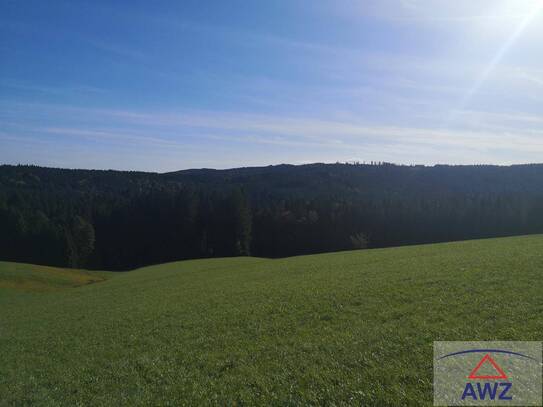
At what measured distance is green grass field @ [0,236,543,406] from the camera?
8.62 meters

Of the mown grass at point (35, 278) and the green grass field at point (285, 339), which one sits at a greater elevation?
the green grass field at point (285, 339)

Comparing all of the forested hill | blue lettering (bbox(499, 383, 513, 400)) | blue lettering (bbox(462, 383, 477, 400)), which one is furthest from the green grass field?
the forested hill

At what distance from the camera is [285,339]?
39.2ft

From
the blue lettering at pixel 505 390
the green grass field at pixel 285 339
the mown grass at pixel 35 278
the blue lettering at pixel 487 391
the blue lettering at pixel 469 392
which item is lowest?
the mown grass at pixel 35 278

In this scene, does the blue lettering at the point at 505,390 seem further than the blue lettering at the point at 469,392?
No

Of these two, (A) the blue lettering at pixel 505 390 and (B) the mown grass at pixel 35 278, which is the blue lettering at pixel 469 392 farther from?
(B) the mown grass at pixel 35 278

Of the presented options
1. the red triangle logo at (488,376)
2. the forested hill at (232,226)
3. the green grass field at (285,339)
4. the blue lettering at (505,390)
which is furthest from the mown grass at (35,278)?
the blue lettering at (505,390)

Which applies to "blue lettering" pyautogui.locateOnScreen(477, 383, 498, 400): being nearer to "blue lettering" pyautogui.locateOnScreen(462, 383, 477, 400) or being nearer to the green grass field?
"blue lettering" pyautogui.locateOnScreen(462, 383, 477, 400)

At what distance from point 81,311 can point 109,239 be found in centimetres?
8658

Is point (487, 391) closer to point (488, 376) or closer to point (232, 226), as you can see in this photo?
point (488, 376)

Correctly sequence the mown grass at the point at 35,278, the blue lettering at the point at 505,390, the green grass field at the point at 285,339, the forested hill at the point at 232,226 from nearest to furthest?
the blue lettering at the point at 505,390 → the green grass field at the point at 285,339 → the mown grass at the point at 35,278 → the forested hill at the point at 232,226

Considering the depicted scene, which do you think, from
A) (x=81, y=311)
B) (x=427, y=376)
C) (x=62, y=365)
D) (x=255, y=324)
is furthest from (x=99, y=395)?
(x=81, y=311)

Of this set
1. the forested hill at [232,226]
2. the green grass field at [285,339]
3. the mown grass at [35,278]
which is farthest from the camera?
the forested hill at [232,226]

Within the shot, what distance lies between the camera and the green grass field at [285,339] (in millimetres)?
8625
